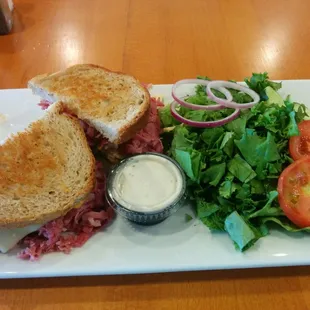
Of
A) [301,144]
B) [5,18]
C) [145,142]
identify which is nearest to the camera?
[301,144]

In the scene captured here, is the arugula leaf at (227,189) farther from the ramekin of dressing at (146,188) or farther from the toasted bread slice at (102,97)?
the toasted bread slice at (102,97)

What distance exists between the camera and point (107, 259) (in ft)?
4.97

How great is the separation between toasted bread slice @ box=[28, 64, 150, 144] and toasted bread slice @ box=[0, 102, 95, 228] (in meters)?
0.14

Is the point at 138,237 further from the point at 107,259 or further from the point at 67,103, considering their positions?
the point at 67,103

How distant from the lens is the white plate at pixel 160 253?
1476 mm

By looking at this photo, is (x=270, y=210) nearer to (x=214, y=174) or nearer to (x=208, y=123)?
(x=214, y=174)

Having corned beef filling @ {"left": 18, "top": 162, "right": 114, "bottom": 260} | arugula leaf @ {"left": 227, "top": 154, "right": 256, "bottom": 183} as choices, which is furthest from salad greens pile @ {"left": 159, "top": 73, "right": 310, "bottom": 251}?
corned beef filling @ {"left": 18, "top": 162, "right": 114, "bottom": 260}

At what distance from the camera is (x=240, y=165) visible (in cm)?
169

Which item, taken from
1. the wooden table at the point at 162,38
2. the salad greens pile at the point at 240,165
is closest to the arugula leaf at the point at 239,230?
the salad greens pile at the point at 240,165

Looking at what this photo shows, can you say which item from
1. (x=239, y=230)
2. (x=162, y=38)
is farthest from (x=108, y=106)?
(x=162, y=38)

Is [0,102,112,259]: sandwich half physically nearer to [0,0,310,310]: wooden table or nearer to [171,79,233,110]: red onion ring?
[171,79,233,110]: red onion ring

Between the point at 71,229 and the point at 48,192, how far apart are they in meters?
0.19

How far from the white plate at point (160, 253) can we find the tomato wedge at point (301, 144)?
39 cm

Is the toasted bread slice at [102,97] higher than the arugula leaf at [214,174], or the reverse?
the toasted bread slice at [102,97]
